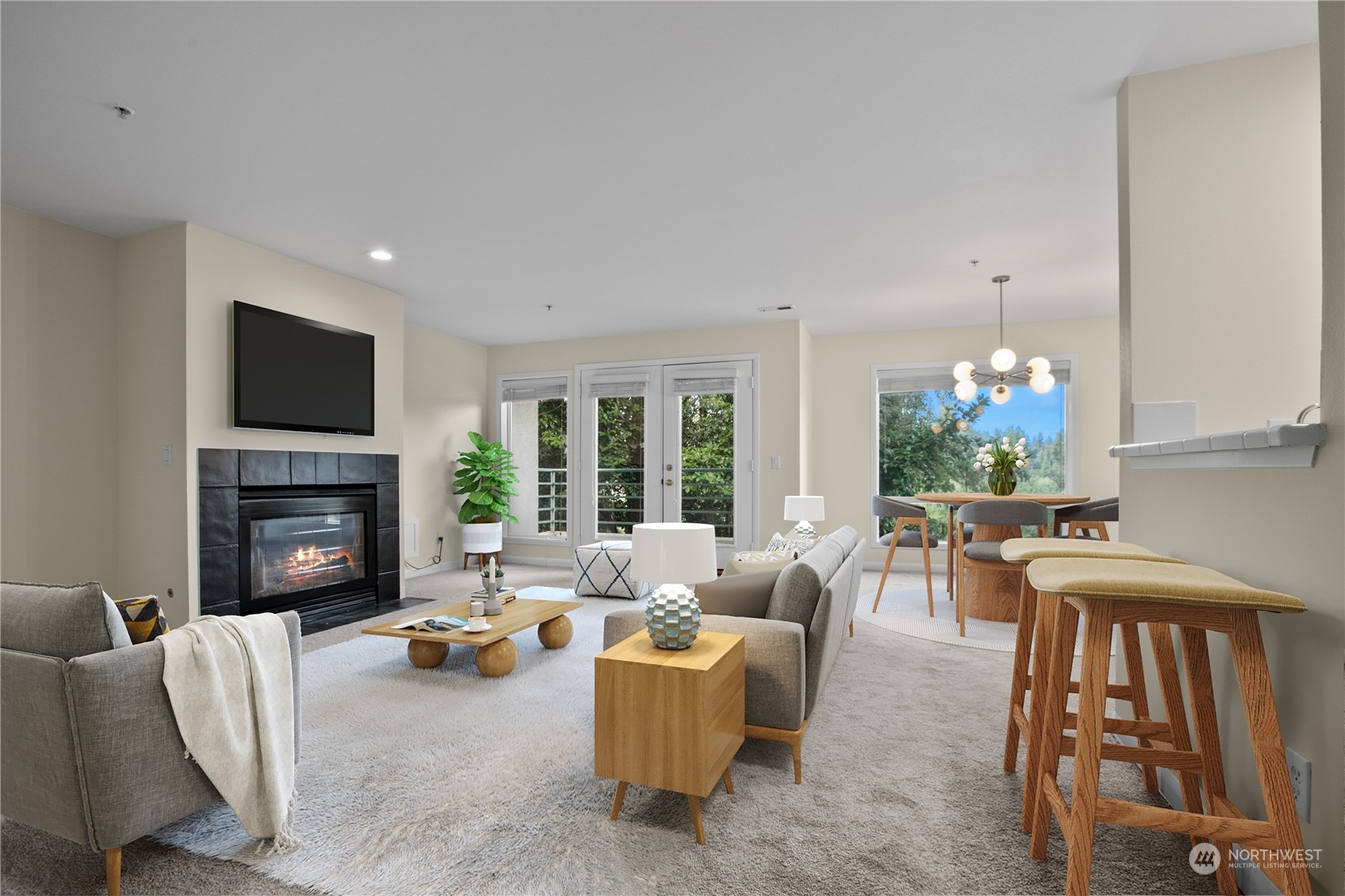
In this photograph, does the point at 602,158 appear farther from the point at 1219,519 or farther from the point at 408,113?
the point at 1219,519

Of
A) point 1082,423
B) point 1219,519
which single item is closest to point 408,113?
point 1219,519

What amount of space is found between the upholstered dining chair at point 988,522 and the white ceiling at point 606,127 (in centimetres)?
166

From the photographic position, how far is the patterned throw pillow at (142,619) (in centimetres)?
185

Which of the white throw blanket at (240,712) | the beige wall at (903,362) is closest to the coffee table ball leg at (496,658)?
the white throw blanket at (240,712)

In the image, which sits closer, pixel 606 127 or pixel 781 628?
pixel 781 628

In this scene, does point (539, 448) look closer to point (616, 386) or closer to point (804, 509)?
point (616, 386)

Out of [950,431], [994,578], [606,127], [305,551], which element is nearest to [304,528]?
[305,551]

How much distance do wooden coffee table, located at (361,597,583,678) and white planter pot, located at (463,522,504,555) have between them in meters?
2.56

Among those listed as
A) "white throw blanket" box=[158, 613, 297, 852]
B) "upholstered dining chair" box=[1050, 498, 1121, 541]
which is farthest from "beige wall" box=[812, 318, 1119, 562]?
"white throw blanket" box=[158, 613, 297, 852]

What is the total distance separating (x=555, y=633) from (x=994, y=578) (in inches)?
119

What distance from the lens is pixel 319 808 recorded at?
2043mm

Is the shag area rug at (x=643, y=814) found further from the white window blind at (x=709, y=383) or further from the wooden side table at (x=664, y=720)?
the white window blind at (x=709, y=383)

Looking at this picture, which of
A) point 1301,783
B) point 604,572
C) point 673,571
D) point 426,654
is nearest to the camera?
point 1301,783

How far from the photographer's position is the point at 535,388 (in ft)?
24.1
